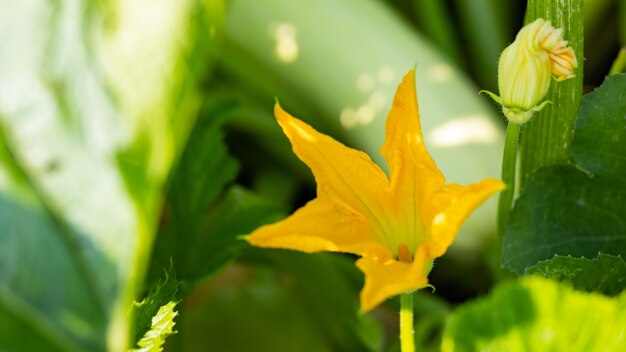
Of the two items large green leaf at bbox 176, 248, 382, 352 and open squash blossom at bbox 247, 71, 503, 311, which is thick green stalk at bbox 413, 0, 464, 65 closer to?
large green leaf at bbox 176, 248, 382, 352

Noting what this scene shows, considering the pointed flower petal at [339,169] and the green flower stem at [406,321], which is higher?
the pointed flower petal at [339,169]

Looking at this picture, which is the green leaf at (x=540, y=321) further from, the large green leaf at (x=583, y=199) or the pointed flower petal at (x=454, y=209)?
the large green leaf at (x=583, y=199)

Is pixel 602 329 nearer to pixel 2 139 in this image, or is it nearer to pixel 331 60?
pixel 2 139

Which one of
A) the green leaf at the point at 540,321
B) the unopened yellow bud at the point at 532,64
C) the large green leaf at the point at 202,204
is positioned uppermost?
the unopened yellow bud at the point at 532,64

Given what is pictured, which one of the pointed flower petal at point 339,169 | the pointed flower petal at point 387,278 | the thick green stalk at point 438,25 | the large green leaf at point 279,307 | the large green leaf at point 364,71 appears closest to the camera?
the pointed flower petal at point 387,278

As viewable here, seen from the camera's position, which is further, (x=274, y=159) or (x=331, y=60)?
(x=274, y=159)

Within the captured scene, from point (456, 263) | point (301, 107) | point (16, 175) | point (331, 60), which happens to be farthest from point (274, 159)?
point (16, 175)

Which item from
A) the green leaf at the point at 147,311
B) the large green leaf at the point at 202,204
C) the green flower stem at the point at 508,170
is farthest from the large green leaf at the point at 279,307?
the green leaf at the point at 147,311
